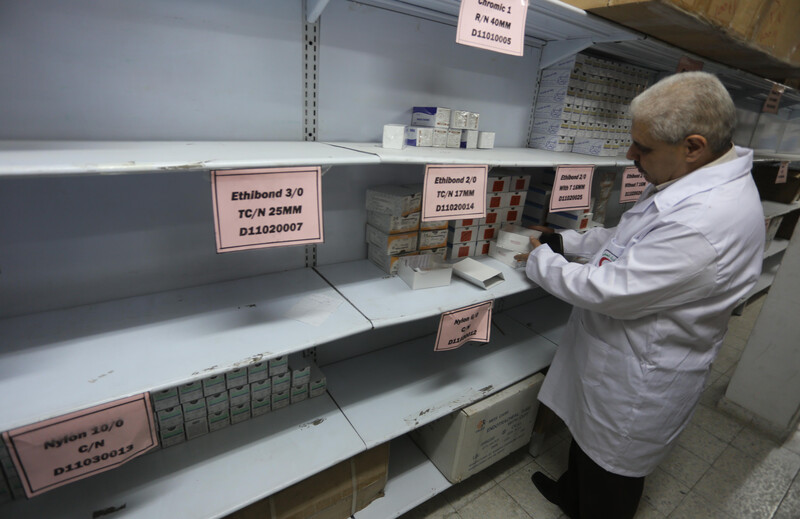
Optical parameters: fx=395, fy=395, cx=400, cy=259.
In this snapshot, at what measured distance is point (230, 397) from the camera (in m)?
1.27

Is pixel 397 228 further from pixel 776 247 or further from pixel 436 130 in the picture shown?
pixel 776 247

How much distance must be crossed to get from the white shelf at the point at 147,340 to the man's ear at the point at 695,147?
1048 millimetres

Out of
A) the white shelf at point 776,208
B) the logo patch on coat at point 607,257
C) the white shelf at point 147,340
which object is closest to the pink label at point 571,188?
the logo patch on coat at point 607,257

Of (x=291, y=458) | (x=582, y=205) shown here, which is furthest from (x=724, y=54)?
(x=291, y=458)

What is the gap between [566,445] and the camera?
208cm

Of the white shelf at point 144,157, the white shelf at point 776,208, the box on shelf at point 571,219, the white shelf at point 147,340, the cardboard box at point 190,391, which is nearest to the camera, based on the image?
the white shelf at point 144,157

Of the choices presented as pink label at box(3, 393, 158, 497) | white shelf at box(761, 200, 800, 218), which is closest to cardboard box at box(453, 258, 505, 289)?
pink label at box(3, 393, 158, 497)

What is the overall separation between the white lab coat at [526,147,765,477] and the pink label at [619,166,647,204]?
0.48 meters

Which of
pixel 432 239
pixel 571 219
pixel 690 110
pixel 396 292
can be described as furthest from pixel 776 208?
pixel 396 292

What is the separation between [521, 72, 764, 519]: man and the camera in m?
1.08

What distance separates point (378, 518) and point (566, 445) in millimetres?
1144

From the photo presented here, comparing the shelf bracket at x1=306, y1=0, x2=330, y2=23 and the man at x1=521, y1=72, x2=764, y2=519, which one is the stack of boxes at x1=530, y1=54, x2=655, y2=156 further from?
the shelf bracket at x1=306, y1=0, x2=330, y2=23

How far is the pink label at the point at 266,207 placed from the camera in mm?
846

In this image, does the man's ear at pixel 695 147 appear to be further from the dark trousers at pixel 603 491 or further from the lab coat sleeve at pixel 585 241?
the dark trousers at pixel 603 491
